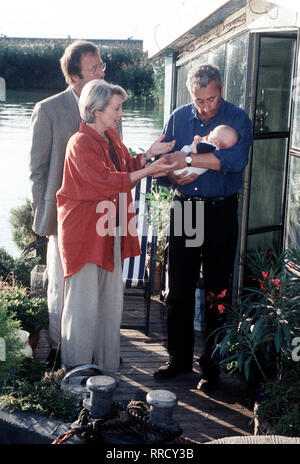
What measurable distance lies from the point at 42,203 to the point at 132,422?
1818 mm

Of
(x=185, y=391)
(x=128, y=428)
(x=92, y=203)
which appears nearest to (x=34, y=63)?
(x=92, y=203)

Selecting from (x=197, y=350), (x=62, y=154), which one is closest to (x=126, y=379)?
(x=197, y=350)

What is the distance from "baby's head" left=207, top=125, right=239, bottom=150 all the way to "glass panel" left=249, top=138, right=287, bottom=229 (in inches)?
47.3

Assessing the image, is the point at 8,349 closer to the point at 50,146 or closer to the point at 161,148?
the point at 50,146

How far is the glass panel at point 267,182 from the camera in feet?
14.8

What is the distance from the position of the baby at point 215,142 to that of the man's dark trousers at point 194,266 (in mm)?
201

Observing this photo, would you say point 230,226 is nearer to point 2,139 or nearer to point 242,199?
point 242,199

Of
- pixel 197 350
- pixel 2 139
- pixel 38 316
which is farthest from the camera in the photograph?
pixel 2 139

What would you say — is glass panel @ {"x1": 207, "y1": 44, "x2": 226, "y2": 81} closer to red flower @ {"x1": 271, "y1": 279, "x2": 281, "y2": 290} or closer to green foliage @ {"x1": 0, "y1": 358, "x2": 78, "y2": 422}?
red flower @ {"x1": 271, "y1": 279, "x2": 281, "y2": 290}

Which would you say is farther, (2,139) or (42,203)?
(2,139)

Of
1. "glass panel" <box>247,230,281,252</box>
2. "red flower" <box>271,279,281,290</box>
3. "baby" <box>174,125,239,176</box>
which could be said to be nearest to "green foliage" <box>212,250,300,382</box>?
"red flower" <box>271,279,281,290</box>

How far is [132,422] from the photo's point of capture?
7.37 feet

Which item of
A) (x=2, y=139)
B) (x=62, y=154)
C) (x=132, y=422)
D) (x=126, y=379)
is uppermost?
(x=2, y=139)

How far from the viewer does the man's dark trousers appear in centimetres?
341
